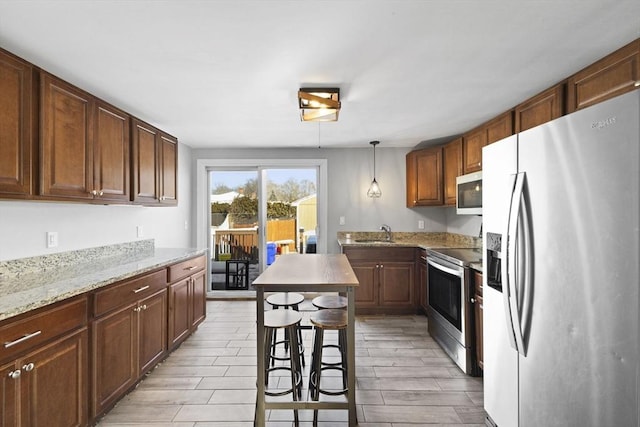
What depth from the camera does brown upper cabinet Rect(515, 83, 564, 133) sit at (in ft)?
7.80

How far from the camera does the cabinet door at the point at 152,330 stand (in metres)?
2.53

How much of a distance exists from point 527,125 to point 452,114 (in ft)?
2.28

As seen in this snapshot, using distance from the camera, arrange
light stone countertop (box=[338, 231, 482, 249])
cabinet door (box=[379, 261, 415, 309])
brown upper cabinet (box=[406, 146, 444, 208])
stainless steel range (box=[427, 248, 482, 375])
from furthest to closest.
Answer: light stone countertop (box=[338, 231, 482, 249]) → brown upper cabinet (box=[406, 146, 444, 208]) → cabinet door (box=[379, 261, 415, 309]) → stainless steel range (box=[427, 248, 482, 375])

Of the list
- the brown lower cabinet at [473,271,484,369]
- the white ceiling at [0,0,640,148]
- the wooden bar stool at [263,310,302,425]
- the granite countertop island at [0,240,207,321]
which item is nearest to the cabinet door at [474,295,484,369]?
the brown lower cabinet at [473,271,484,369]

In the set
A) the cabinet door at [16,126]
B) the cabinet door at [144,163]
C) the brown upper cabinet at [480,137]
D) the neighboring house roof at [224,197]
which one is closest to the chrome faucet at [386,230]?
the brown upper cabinet at [480,137]

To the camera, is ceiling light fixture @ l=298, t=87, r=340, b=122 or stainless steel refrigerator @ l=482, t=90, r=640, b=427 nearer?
stainless steel refrigerator @ l=482, t=90, r=640, b=427

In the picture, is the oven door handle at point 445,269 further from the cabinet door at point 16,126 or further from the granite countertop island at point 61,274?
the cabinet door at point 16,126

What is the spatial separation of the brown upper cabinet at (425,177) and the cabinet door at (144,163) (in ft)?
10.7

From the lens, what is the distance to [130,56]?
1992mm

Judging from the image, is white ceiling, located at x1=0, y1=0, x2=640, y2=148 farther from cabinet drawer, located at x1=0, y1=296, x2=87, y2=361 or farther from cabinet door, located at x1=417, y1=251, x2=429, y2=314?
cabinet door, located at x1=417, y1=251, x2=429, y2=314

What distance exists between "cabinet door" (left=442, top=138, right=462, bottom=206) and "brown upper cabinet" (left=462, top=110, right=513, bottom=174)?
0.10 m

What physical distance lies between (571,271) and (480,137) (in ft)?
8.06

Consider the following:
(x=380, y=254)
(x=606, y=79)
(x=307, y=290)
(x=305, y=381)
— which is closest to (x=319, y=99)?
(x=307, y=290)

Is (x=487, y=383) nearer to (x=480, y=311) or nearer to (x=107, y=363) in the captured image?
(x=480, y=311)
